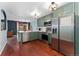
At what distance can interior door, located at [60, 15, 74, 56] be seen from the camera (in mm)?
3137

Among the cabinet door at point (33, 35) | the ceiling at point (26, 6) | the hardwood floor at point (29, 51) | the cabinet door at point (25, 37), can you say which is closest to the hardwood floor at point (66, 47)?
the hardwood floor at point (29, 51)

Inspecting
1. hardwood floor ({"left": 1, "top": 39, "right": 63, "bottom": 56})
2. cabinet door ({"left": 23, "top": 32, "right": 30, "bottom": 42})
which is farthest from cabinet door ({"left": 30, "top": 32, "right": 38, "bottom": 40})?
hardwood floor ({"left": 1, "top": 39, "right": 63, "bottom": 56})

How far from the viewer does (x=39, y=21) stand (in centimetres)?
852

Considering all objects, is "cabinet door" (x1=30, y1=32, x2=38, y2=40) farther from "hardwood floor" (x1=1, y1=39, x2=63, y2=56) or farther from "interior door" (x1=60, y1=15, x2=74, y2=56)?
"interior door" (x1=60, y1=15, x2=74, y2=56)

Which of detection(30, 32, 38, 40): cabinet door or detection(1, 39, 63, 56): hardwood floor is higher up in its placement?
detection(30, 32, 38, 40): cabinet door

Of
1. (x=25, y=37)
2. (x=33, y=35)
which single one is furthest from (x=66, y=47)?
(x=33, y=35)

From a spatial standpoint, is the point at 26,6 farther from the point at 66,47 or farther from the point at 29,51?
the point at 66,47

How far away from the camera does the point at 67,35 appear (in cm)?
341

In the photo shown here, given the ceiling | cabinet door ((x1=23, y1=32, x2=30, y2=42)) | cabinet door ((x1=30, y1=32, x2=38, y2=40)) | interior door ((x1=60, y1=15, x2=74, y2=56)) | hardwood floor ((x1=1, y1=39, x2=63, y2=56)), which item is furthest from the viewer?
cabinet door ((x1=30, y1=32, x2=38, y2=40))

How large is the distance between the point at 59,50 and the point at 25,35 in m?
3.28

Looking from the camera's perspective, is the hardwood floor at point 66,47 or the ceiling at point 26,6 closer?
the hardwood floor at point 66,47

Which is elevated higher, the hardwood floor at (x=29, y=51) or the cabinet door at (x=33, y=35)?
the cabinet door at (x=33, y=35)

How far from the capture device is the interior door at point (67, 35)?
3137 millimetres

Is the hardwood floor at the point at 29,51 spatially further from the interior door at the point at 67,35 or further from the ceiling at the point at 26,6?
the ceiling at the point at 26,6
